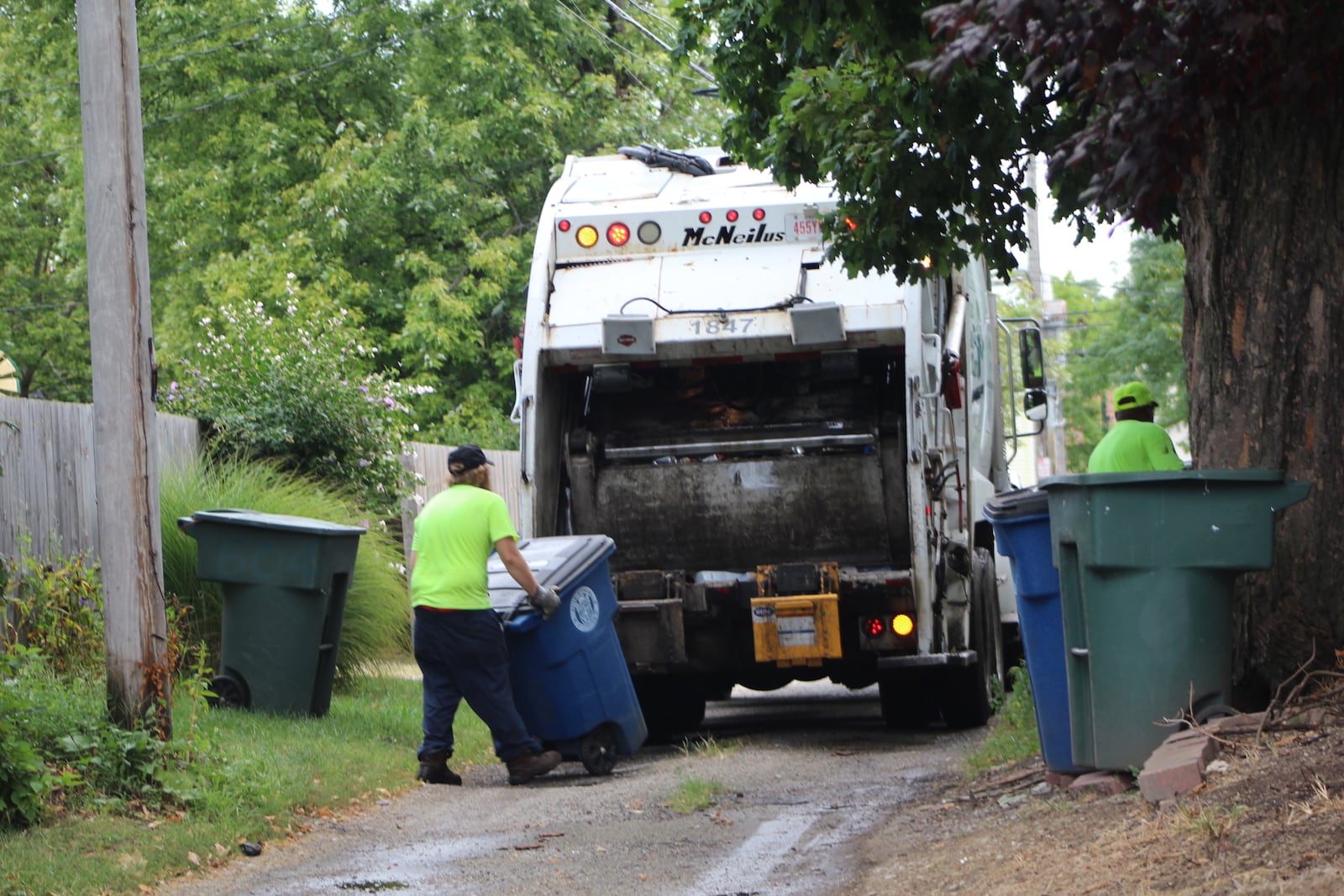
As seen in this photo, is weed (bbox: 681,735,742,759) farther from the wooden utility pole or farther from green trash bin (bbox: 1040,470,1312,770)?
green trash bin (bbox: 1040,470,1312,770)

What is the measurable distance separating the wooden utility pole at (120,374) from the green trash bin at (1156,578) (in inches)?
134

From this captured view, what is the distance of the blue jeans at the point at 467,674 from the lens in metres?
7.23

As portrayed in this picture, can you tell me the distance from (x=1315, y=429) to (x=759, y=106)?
3651mm

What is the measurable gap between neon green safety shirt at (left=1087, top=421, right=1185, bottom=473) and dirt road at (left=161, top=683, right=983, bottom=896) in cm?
149

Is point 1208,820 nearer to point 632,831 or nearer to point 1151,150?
point 1151,150

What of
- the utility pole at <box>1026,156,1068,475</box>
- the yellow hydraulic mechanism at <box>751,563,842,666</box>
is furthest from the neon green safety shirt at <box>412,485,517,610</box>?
the utility pole at <box>1026,156,1068,475</box>

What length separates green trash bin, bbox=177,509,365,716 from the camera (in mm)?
8328

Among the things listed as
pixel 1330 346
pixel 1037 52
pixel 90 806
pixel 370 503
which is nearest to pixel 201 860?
pixel 90 806

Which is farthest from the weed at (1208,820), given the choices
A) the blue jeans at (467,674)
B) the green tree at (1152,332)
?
the green tree at (1152,332)

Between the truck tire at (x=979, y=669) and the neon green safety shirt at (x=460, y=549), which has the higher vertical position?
the neon green safety shirt at (x=460, y=549)

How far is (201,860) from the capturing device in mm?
5625

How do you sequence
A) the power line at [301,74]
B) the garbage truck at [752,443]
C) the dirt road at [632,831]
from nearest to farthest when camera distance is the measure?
the dirt road at [632,831] < the garbage truck at [752,443] < the power line at [301,74]

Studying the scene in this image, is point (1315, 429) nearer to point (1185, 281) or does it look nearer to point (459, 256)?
point (1185, 281)

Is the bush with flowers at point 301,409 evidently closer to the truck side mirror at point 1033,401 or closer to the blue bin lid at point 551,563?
the blue bin lid at point 551,563
